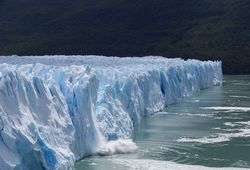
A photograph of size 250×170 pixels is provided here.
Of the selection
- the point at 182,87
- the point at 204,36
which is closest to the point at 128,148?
the point at 182,87

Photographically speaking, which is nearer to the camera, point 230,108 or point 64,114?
point 64,114

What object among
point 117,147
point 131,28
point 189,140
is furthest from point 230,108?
point 131,28

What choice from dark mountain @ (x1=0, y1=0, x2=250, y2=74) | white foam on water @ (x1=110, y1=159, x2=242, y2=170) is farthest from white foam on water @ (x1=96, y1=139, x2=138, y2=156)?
dark mountain @ (x1=0, y1=0, x2=250, y2=74)

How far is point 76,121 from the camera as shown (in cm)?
914

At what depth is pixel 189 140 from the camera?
11.7 meters

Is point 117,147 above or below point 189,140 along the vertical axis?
above

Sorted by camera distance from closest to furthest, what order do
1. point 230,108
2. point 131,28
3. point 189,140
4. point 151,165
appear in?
point 151,165 < point 189,140 < point 230,108 < point 131,28

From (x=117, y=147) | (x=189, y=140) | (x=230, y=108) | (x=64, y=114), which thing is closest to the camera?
(x=64, y=114)

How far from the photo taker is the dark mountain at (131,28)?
1858 inches

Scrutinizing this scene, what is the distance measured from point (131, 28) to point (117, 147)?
149ft

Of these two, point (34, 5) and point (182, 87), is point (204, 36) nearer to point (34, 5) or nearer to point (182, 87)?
point (34, 5)

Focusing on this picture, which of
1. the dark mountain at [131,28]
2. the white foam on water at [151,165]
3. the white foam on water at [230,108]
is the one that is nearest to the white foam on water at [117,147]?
the white foam on water at [151,165]

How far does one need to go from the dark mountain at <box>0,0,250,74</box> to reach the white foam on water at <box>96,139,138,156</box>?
1236 inches

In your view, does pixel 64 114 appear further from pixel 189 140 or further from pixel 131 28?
pixel 131 28
